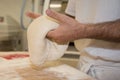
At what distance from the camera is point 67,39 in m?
0.70

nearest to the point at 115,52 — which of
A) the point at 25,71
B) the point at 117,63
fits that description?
the point at 117,63

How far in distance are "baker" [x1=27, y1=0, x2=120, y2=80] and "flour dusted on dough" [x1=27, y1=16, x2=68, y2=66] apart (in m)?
0.03

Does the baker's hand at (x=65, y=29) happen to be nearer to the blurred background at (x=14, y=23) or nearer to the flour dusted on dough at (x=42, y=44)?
the flour dusted on dough at (x=42, y=44)

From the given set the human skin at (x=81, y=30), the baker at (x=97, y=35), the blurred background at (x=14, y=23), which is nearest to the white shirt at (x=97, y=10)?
the baker at (x=97, y=35)

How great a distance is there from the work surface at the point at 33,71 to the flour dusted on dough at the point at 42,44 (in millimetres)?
54

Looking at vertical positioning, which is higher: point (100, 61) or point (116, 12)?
point (116, 12)

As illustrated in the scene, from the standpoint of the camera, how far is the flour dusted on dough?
720 millimetres

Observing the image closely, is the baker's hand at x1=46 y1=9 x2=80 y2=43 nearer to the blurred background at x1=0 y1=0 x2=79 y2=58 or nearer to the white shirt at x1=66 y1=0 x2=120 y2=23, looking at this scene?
the white shirt at x1=66 y1=0 x2=120 y2=23

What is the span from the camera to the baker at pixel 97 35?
0.67 metres

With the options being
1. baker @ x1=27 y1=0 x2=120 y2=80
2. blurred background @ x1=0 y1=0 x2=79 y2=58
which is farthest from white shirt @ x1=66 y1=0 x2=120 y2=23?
blurred background @ x1=0 y1=0 x2=79 y2=58

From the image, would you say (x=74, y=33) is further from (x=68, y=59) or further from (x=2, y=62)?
(x=68, y=59)

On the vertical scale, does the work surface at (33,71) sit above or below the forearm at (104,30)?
below

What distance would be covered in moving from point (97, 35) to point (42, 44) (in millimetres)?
191

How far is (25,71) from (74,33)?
0.85 ft
